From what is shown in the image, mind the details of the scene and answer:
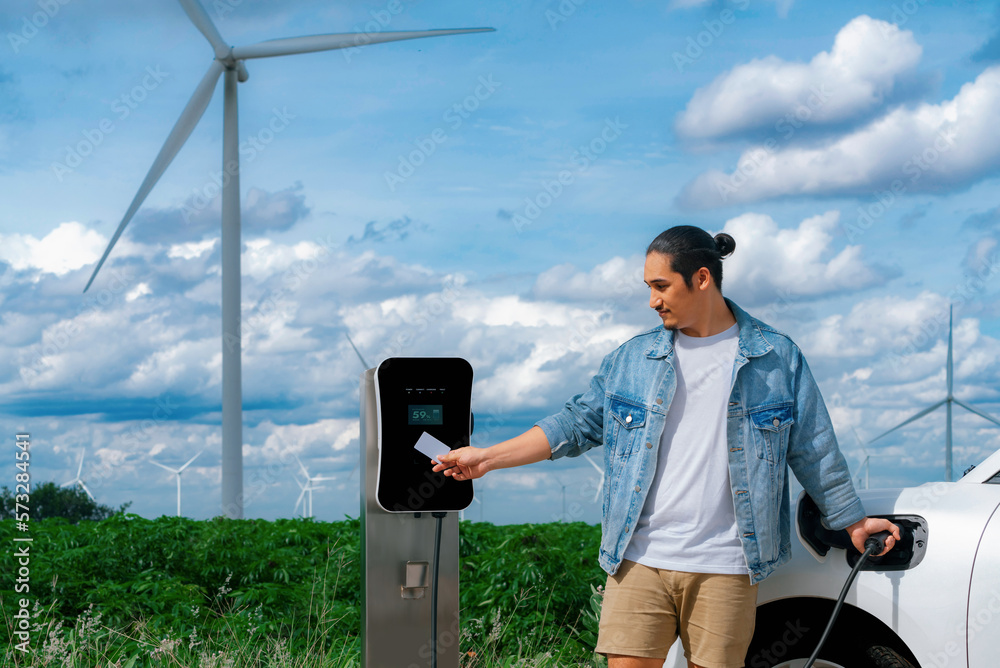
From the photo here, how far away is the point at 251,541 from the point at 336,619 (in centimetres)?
165

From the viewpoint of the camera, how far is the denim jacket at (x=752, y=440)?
2551mm

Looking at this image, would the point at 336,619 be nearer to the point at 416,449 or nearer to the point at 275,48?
the point at 416,449

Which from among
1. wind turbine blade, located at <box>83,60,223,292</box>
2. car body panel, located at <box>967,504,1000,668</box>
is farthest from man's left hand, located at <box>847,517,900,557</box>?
wind turbine blade, located at <box>83,60,223,292</box>

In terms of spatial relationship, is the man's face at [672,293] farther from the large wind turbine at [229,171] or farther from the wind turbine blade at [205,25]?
the wind turbine blade at [205,25]

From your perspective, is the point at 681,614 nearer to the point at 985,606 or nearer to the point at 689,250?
the point at 985,606

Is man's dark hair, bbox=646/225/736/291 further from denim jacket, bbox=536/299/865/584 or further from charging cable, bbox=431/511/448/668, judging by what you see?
charging cable, bbox=431/511/448/668

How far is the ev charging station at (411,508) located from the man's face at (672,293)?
28.1 inches

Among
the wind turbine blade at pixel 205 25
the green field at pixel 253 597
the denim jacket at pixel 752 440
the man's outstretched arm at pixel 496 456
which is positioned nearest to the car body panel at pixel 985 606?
the denim jacket at pixel 752 440

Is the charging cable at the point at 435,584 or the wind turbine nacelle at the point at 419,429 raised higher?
the wind turbine nacelle at the point at 419,429

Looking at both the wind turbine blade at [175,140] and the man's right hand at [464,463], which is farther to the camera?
the wind turbine blade at [175,140]

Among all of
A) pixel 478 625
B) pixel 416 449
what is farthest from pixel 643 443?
pixel 478 625

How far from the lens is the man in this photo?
2.53m

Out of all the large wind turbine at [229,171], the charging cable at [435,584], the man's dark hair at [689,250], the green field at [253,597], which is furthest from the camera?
the large wind turbine at [229,171]

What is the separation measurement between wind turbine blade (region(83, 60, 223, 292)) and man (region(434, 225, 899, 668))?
9756 mm
